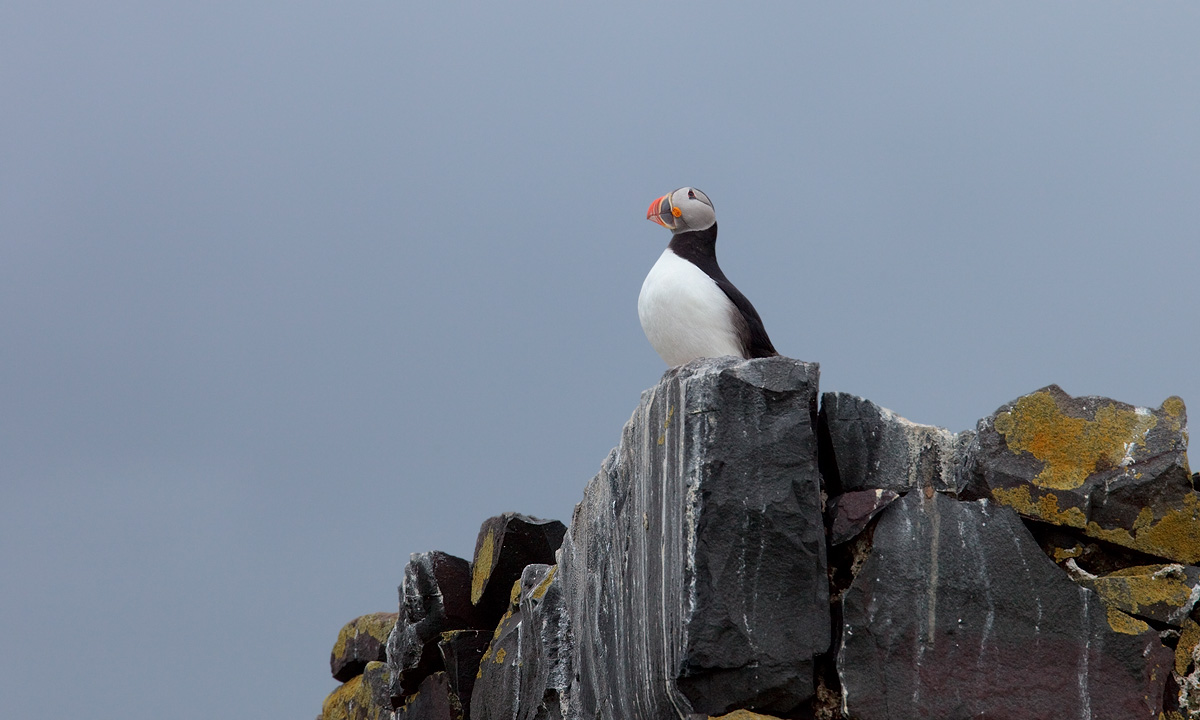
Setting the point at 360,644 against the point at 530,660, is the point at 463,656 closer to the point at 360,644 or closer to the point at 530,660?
the point at 530,660

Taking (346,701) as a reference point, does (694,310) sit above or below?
above

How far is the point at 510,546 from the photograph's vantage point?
1075cm

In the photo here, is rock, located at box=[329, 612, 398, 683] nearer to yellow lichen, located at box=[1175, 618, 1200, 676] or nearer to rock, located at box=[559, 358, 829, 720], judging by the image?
rock, located at box=[559, 358, 829, 720]

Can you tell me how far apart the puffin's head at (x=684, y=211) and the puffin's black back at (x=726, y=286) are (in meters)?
0.05

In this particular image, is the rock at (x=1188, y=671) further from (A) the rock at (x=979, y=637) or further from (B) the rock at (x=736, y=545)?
(B) the rock at (x=736, y=545)

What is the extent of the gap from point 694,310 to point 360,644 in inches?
298

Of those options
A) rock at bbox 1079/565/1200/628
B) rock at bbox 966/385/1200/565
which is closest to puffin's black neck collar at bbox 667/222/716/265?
rock at bbox 966/385/1200/565

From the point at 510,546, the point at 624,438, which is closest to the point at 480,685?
the point at 510,546

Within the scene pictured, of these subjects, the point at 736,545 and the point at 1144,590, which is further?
the point at 1144,590

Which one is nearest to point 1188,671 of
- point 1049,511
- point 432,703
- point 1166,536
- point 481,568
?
point 1166,536

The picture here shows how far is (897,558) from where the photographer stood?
5836mm

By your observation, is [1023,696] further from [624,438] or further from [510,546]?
[510,546]

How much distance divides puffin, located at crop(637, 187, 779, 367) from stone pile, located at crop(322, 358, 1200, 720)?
4.28 ft

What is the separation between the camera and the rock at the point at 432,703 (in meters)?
10.5
